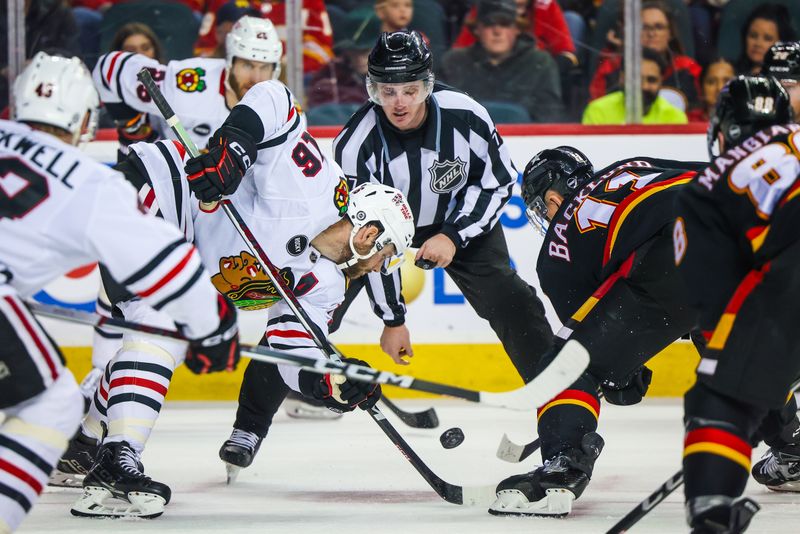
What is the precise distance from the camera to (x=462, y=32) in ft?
17.4

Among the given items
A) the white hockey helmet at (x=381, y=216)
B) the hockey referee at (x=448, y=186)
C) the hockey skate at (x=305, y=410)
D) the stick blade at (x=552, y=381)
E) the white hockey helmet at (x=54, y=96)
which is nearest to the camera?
the white hockey helmet at (x=54, y=96)

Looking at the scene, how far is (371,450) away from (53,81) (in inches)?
85.6

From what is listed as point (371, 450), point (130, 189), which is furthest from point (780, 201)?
point (371, 450)

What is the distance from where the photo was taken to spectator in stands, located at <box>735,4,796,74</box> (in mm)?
5328

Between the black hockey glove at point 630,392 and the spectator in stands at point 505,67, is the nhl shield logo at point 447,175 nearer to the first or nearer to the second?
the black hockey glove at point 630,392

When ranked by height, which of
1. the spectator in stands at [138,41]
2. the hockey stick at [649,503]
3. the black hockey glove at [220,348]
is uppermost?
the spectator in stands at [138,41]

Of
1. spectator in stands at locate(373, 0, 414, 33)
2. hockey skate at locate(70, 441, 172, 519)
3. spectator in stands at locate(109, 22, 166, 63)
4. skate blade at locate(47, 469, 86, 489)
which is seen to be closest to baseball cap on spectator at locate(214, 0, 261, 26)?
spectator in stands at locate(109, 22, 166, 63)

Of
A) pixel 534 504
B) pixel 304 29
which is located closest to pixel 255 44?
pixel 304 29

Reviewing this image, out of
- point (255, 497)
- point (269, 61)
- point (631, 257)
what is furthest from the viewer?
point (269, 61)

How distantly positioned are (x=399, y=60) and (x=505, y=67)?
1.57 m

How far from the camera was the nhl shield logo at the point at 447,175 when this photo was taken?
405 cm

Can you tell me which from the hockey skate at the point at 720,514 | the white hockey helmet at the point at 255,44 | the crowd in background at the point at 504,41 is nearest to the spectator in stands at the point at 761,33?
the crowd in background at the point at 504,41

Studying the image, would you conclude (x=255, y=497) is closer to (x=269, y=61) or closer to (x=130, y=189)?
(x=130, y=189)

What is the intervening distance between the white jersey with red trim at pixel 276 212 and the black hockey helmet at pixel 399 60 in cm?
54
